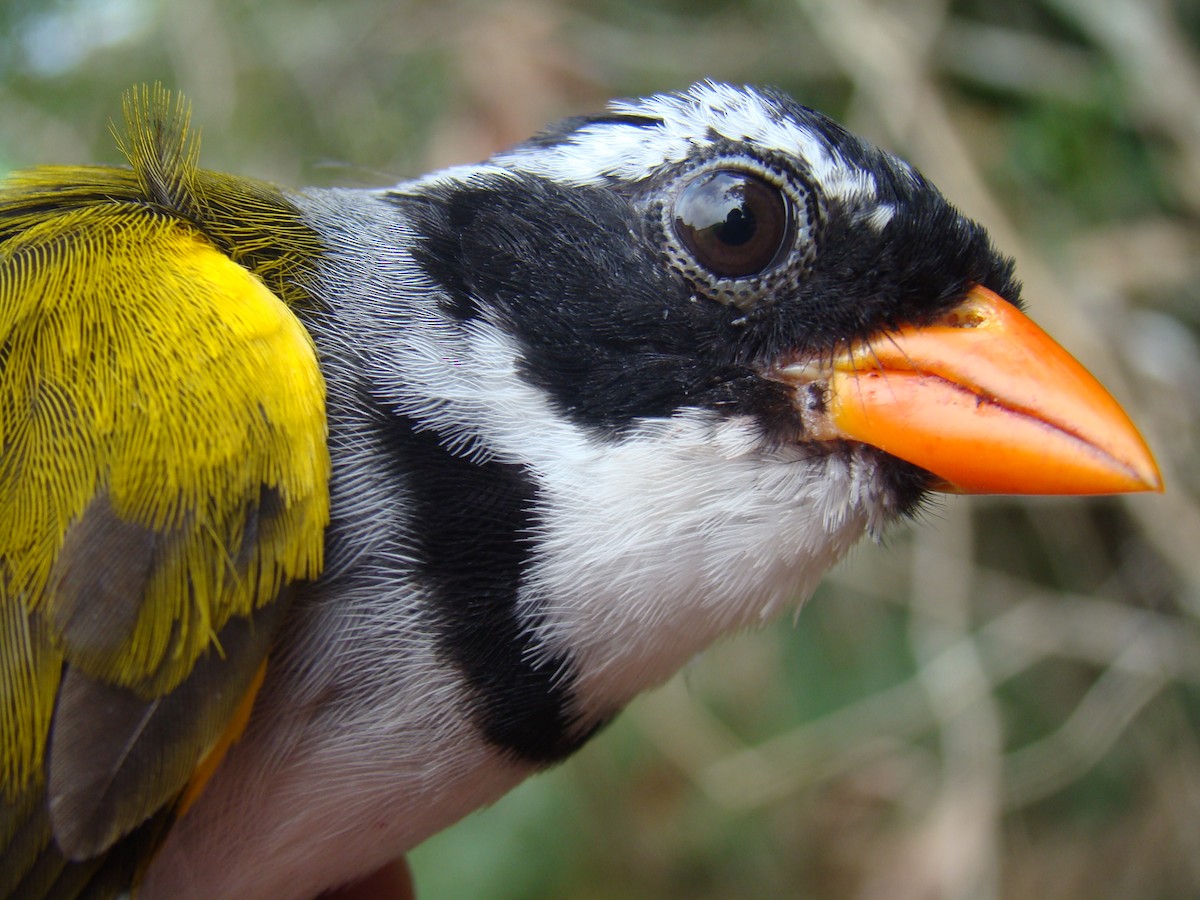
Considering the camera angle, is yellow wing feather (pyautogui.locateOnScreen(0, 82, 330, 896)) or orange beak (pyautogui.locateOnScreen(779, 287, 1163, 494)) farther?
orange beak (pyautogui.locateOnScreen(779, 287, 1163, 494))

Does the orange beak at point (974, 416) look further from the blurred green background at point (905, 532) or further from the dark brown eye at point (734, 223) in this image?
the blurred green background at point (905, 532)

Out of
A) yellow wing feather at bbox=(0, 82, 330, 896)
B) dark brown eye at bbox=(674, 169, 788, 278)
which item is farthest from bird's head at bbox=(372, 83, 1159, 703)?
yellow wing feather at bbox=(0, 82, 330, 896)

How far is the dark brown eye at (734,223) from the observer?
58.9 inches

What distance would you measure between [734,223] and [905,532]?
247cm

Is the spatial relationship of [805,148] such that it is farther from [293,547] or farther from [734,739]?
[734,739]

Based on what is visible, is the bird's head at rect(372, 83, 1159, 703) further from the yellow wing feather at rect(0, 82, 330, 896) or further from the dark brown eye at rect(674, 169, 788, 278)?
the yellow wing feather at rect(0, 82, 330, 896)

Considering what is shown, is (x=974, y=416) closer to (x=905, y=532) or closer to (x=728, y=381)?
(x=728, y=381)

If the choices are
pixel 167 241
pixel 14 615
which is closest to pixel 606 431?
pixel 167 241

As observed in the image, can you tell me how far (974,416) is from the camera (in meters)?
1.53

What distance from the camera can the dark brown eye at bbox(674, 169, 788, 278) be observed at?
150cm

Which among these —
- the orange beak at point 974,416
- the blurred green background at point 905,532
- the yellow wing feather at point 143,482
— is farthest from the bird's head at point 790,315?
the blurred green background at point 905,532

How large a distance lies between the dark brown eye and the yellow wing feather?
23.5 inches

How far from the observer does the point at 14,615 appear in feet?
4.32

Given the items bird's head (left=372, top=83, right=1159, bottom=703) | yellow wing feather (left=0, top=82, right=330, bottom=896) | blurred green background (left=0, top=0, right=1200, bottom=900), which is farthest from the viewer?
blurred green background (left=0, top=0, right=1200, bottom=900)
